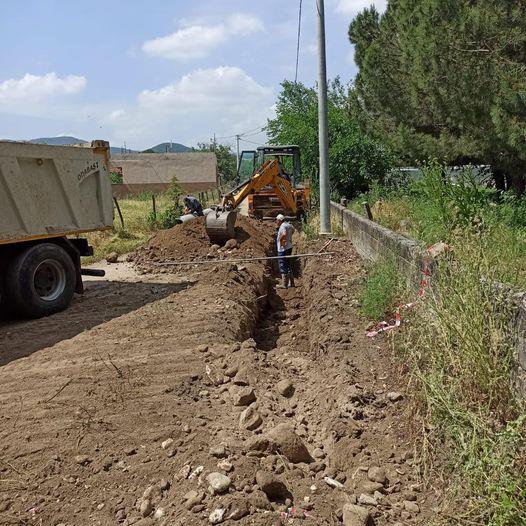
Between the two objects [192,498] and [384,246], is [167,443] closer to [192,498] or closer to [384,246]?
[192,498]

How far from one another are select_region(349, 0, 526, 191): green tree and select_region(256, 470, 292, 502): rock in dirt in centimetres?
716

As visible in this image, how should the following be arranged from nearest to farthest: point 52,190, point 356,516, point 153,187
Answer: point 356,516 < point 52,190 < point 153,187

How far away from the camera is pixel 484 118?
940 cm

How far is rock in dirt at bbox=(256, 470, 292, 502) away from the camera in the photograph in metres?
3.17

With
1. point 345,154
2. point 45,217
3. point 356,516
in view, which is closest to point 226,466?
point 356,516

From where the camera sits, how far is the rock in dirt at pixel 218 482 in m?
3.15

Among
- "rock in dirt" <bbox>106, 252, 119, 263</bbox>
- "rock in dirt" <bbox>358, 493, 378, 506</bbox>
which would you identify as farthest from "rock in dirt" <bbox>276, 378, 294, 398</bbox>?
"rock in dirt" <bbox>106, 252, 119, 263</bbox>

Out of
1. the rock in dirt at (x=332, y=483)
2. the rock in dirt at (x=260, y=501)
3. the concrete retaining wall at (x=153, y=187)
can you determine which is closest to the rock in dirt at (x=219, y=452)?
the rock in dirt at (x=260, y=501)

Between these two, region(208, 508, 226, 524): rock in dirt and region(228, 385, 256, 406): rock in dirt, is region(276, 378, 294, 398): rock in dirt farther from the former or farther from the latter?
region(208, 508, 226, 524): rock in dirt

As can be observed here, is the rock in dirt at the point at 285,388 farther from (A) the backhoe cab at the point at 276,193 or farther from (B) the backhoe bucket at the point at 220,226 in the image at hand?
(A) the backhoe cab at the point at 276,193

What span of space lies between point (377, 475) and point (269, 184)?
13597mm

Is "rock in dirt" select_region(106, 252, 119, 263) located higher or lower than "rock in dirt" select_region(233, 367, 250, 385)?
higher

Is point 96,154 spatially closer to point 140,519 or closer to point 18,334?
point 18,334

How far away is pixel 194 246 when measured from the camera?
1330 centimetres
